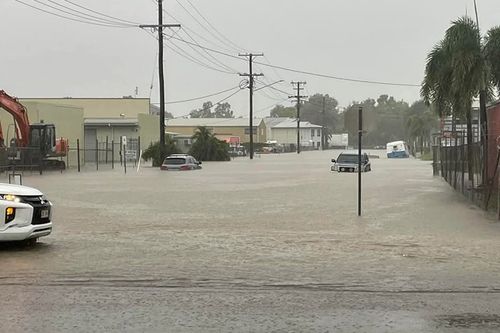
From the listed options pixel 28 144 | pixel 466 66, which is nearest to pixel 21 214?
pixel 466 66

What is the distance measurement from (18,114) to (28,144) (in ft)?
8.44

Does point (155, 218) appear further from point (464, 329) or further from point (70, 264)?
point (464, 329)

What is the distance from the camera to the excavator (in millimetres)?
40188

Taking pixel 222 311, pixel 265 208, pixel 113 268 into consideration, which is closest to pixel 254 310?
pixel 222 311

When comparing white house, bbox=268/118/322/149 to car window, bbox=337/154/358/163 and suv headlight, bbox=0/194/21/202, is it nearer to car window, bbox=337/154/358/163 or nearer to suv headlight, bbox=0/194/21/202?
car window, bbox=337/154/358/163

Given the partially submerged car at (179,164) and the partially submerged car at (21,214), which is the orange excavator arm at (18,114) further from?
the partially submerged car at (21,214)

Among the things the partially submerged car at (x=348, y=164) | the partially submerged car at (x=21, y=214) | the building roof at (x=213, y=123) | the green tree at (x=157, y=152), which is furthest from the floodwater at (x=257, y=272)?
the building roof at (x=213, y=123)

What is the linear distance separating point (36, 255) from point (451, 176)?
70.4 feet

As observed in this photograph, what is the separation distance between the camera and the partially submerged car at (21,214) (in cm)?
1050

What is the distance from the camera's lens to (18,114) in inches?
1623

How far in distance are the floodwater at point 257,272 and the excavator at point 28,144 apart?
78.2 feet

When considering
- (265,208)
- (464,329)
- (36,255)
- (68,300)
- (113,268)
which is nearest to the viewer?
(464,329)

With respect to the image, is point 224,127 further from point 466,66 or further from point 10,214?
point 10,214

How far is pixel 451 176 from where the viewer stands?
2873 centimetres
